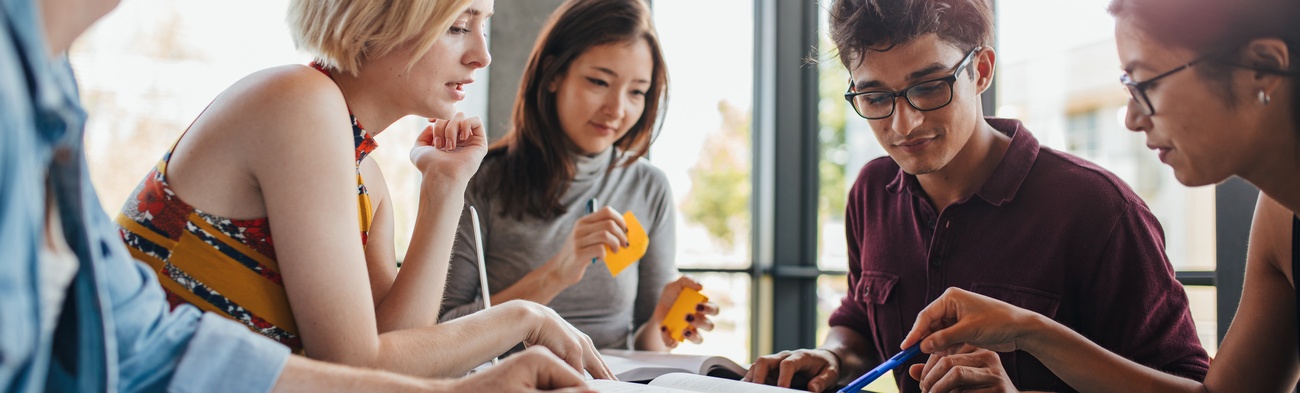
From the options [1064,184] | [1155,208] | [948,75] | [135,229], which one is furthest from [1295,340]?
[1155,208]

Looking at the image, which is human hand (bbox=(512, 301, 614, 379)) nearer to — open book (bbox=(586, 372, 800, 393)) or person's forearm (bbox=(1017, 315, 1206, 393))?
open book (bbox=(586, 372, 800, 393))

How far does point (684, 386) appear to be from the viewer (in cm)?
141

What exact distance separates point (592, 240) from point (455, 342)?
919 mm

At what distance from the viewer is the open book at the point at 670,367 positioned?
5.41ft

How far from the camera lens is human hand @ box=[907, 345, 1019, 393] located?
1.34 m

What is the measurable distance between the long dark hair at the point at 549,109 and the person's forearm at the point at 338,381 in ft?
5.16

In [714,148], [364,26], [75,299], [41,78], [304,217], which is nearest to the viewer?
[41,78]

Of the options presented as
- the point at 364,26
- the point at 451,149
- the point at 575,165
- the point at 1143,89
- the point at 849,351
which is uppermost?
the point at 364,26

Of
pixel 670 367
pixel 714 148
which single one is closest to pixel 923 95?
pixel 670 367

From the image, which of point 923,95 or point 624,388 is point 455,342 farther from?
point 923,95

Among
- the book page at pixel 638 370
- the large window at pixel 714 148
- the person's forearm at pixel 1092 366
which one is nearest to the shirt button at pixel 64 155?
the book page at pixel 638 370

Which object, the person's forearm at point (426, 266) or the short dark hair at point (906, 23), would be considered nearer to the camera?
the person's forearm at point (426, 266)

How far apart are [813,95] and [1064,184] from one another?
8.32ft

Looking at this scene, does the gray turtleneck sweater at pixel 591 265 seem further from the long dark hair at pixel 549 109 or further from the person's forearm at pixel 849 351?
the person's forearm at pixel 849 351
